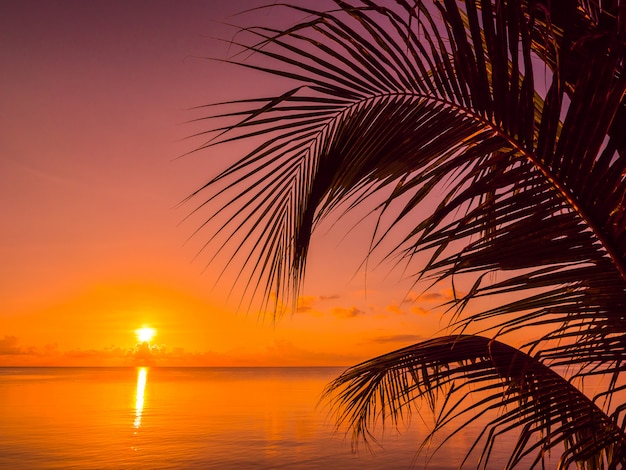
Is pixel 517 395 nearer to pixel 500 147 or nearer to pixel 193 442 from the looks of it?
pixel 500 147

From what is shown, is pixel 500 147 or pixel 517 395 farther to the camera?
pixel 517 395

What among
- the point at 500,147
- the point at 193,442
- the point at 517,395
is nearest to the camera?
the point at 500,147

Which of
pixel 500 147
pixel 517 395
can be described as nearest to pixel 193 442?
pixel 517 395

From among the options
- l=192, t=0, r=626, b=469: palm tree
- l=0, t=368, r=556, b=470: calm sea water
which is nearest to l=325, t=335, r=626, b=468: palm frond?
l=192, t=0, r=626, b=469: palm tree

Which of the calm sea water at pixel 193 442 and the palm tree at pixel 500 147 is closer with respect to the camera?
the palm tree at pixel 500 147

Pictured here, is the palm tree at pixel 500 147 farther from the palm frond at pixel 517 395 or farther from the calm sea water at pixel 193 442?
the calm sea water at pixel 193 442

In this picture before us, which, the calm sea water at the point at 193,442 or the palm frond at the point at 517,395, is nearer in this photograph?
the palm frond at the point at 517,395

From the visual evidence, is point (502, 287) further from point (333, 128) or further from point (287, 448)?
point (287, 448)

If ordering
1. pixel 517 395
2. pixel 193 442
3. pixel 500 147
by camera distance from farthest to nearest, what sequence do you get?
pixel 193 442
pixel 517 395
pixel 500 147

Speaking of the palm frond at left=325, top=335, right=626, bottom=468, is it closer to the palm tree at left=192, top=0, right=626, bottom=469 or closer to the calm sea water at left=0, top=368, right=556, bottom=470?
the palm tree at left=192, top=0, right=626, bottom=469

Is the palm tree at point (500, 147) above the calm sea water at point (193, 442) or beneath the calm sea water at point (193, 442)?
above

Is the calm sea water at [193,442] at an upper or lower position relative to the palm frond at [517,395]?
lower

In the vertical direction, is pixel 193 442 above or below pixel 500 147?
below

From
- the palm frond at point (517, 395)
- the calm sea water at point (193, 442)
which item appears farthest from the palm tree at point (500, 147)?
the calm sea water at point (193, 442)
